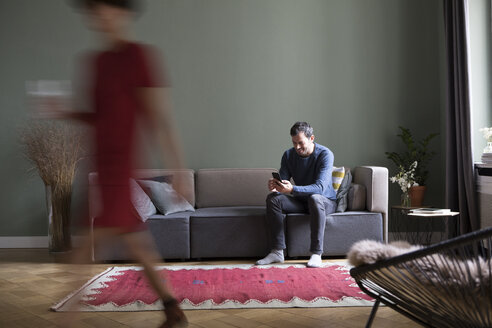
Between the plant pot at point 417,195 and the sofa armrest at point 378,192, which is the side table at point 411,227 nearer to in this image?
the plant pot at point 417,195

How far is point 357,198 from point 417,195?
33.2 inches

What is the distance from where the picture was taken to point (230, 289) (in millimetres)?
3002

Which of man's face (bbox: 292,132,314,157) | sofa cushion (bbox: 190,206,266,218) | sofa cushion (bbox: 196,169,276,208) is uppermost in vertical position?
man's face (bbox: 292,132,314,157)

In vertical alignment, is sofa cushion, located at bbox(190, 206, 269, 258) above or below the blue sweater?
below

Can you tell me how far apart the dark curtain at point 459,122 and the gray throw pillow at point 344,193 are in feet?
2.78

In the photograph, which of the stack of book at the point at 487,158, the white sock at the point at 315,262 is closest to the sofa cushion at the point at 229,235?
the white sock at the point at 315,262

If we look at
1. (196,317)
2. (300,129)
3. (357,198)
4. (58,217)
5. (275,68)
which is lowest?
(196,317)

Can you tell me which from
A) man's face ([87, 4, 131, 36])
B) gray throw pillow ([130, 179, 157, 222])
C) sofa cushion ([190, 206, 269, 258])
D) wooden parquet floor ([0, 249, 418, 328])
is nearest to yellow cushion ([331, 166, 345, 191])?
sofa cushion ([190, 206, 269, 258])

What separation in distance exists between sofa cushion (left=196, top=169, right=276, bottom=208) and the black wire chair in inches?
119

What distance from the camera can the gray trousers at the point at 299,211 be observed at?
379 cm

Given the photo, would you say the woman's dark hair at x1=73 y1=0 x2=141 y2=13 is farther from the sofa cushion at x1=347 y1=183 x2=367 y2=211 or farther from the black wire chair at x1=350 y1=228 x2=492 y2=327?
the sofa cushion at x1=347 y1=183 x2=367 y2=211

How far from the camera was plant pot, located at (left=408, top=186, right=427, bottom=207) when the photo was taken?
15.4 ft

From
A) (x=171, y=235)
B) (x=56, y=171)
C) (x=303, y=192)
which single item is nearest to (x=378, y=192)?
(x=303, y=192)

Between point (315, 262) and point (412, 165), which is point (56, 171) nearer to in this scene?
point (315, 262)
